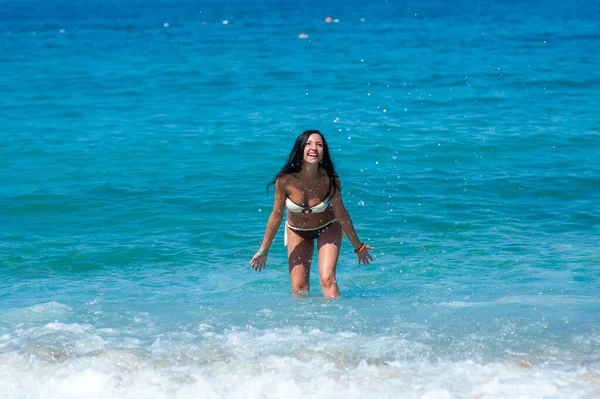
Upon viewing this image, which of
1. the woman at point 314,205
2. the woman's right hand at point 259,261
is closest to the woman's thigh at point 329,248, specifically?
the woman at point 314,205

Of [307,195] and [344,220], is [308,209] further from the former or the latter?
[344,220]

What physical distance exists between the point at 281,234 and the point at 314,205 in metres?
3.42

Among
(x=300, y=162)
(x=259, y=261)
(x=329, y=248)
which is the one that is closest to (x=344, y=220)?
(x=329, y=248)

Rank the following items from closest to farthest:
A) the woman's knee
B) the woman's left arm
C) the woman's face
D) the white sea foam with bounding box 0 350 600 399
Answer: the white sea foam with bounding box 0 350 600 399
the woman's face
the woman's left arm
the woman's knee

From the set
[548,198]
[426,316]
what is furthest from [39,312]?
[548,198]

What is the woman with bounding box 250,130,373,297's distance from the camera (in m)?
7.32

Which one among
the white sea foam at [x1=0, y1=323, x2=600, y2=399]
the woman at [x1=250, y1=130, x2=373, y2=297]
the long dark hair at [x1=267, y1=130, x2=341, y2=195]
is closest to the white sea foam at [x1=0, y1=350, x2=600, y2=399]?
the white sea foam at [x1=0, y1=323, x2=600, y2=399]

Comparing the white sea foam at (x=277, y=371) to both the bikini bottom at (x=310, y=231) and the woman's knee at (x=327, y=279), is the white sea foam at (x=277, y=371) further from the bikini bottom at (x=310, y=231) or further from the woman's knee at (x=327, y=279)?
the bikini bottom at (x=310, y=231)

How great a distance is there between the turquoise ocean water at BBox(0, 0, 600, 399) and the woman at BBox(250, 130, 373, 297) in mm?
472

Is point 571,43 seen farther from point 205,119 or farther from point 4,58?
point 4,58

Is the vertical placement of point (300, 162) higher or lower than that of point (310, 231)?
higher

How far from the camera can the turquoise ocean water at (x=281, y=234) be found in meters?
6.04

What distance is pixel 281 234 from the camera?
1082cm

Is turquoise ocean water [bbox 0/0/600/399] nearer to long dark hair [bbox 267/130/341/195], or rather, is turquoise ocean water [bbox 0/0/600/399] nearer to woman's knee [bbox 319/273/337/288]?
woman's knee [bbox 319/273/337/288]
